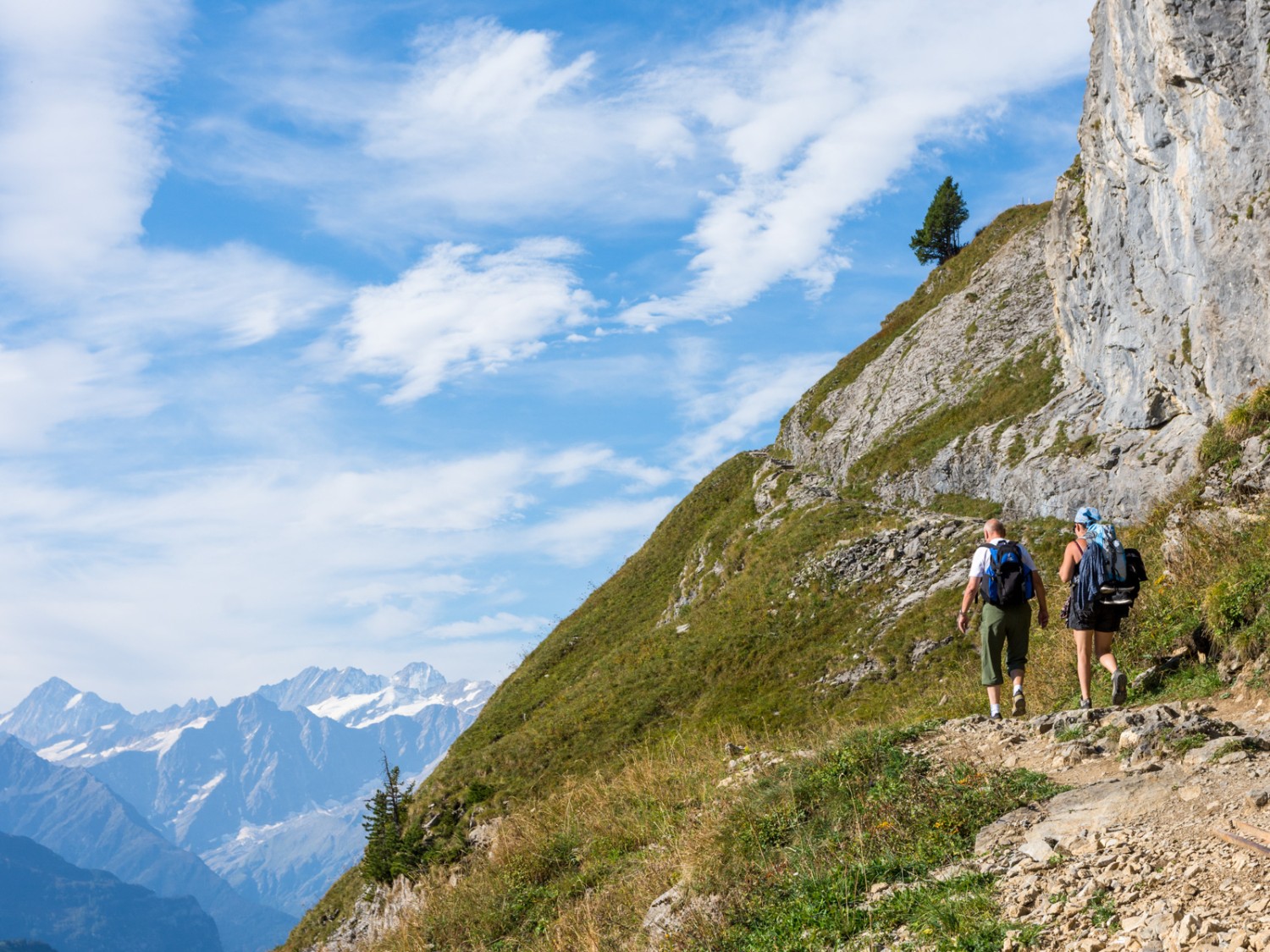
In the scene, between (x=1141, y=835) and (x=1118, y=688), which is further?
(x=1118, y=688)

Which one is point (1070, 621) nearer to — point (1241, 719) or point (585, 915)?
point (1241, 719)

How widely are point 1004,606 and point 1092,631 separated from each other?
3.84 ft

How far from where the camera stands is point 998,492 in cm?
3503

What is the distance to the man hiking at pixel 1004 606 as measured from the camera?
40.2 ft

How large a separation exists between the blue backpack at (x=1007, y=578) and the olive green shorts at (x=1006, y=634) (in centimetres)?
13

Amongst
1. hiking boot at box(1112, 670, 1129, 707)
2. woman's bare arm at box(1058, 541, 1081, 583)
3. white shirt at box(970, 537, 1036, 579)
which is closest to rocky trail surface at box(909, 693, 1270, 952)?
hiking boot at box(1112, 670, 1129, 707)

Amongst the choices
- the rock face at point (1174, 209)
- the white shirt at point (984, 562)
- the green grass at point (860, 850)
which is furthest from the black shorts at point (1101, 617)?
the rock face at point (1174, 209)

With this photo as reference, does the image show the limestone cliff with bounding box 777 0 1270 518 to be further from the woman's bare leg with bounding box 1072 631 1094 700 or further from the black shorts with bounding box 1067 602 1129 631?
the woman's bare leg with bounding box 1072 631 1094 700

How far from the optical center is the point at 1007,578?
12.3m

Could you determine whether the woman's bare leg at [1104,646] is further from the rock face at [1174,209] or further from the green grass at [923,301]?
the green grass at [923,301]

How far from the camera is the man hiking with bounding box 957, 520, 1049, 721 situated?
40.2 feet

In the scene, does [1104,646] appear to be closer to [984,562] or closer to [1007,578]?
[1007,578]

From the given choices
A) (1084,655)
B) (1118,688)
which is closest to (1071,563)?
(1084,655)

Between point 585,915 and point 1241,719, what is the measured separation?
24.1 ft
